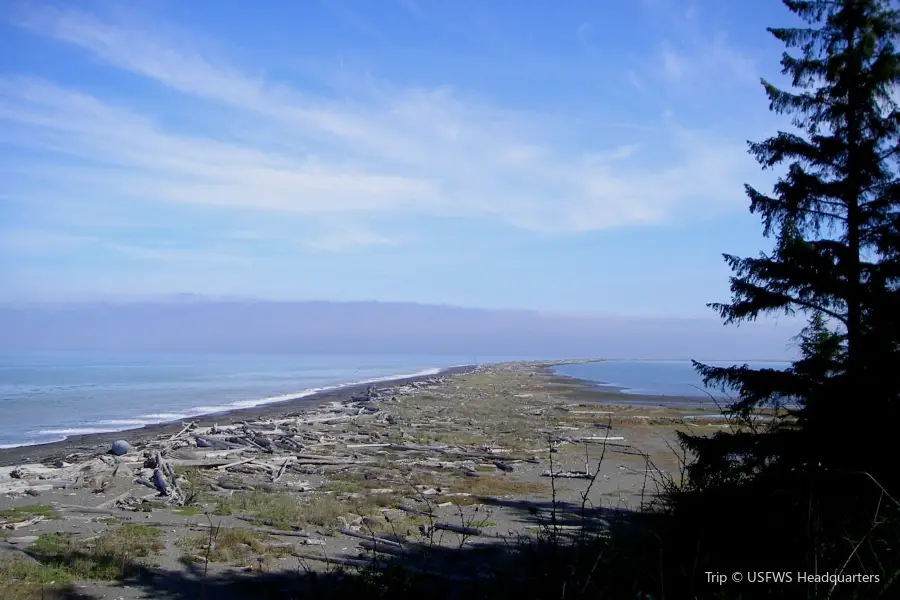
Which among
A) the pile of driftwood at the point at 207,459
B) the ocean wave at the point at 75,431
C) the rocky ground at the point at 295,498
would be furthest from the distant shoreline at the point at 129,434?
the pile of driftwood at the point at 207,459

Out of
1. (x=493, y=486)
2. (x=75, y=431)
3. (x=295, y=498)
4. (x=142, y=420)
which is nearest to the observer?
(x=295, y=498)

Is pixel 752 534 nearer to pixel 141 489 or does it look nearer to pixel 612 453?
pixel 141 489

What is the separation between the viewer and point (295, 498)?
54.5 feet

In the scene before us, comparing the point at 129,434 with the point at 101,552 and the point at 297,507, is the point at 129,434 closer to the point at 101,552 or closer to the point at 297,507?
the point at 297,507

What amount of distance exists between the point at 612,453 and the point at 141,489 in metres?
19.0

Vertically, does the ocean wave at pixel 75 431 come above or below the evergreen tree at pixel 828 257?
below

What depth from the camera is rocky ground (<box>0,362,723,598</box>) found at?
1003cm

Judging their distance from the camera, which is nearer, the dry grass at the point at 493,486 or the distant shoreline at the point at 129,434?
the dry grass at the point at 493,486

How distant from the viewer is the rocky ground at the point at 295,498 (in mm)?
10031

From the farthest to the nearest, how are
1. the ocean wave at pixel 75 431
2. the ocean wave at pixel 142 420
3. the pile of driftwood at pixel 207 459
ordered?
the ocean wave at pixel 75 431
the ocean wave at pixel 142 420
the pile of driftwood at pixel 207 459

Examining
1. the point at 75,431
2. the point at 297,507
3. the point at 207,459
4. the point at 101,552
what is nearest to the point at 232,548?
the point at 101,552

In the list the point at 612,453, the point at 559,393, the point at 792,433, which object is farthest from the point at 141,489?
the point at 559,393

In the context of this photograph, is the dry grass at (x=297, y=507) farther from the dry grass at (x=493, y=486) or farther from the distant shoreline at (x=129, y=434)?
the distant shoreline at (x=129, y=434)

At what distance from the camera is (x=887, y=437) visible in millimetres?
7848
